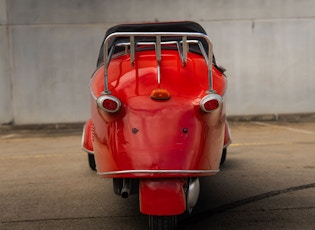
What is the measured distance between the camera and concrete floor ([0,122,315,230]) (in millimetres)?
3867

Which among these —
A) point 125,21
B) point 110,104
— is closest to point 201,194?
point 110,104

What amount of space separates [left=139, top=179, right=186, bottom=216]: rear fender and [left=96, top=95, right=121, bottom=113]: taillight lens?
1.86 ft

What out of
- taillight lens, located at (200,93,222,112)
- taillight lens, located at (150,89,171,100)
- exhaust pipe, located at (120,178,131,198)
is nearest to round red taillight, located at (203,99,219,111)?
taillight lens, located at (200,93,222,112)

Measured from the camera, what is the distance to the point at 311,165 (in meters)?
6.07

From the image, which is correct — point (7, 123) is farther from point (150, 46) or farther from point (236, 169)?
point (150, 46)

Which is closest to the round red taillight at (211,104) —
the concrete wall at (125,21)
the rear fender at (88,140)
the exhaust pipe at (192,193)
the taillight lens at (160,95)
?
the taillight lens at (160,95)

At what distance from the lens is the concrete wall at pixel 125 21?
489 inches

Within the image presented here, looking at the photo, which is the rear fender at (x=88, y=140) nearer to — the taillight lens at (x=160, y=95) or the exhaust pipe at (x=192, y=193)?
the taillight lens at (x=160, y=95)

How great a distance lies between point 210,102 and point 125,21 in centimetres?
981

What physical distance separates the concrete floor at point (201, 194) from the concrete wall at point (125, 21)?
14.8 ft

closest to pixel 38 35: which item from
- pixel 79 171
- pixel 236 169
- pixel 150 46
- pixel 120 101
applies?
pixel 79 171

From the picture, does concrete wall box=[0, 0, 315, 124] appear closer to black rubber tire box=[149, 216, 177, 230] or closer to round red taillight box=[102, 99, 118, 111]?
round red taillight box=[102, 99, 118, 111]

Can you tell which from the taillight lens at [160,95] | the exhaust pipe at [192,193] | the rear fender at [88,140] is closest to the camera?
the exhaust pipe at [192,193]

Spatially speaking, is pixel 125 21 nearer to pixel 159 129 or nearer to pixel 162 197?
pixel 159 129
